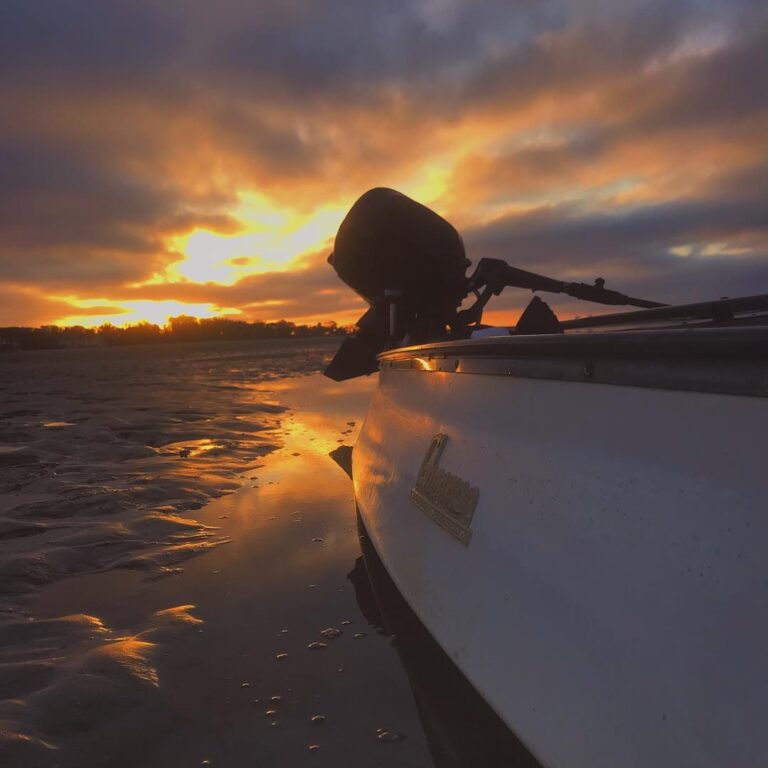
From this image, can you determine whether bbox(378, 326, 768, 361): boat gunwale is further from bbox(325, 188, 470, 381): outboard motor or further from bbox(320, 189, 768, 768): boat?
bbox(325, 188, 470, 381): outboard motor

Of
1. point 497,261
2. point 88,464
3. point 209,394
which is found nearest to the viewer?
point 497,261

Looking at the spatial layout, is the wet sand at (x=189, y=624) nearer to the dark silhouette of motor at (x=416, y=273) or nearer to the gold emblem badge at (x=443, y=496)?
the gold emblem badge at (x=443, y=496)

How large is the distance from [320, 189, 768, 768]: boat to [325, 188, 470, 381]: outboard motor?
2.70 m

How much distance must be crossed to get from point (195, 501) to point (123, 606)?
2123 mm

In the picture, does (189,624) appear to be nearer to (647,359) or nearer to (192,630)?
(192,630)

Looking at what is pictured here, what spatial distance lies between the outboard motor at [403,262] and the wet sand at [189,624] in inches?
73.0

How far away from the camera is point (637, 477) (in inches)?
54.5

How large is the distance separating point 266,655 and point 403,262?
11.9 feet

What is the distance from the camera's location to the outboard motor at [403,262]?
5141mm

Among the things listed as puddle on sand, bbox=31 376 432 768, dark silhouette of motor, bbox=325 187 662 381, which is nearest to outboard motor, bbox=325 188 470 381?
dark silhouette of motor, bbox=325 187 662 381

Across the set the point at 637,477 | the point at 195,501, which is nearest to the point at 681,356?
the point at 637,477

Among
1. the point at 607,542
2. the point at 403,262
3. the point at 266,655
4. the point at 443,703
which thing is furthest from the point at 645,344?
the point at 403,262

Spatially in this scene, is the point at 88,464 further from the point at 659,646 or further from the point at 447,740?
the point at 659,646

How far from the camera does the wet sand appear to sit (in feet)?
6.73
